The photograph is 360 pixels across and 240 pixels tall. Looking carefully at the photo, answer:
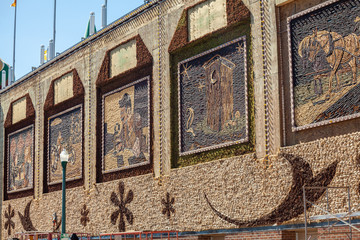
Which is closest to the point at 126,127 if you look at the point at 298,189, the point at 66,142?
the point at 66,142

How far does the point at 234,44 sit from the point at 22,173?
18833 mm

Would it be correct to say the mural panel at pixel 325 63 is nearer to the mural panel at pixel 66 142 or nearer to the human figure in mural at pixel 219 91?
the human figure in mural at pixel 219 91

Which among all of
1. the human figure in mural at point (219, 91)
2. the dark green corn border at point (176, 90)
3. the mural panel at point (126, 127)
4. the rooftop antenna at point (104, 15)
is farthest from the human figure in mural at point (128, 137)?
the rooftop antenna at point (104, 15)

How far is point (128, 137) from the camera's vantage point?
83.6 ft

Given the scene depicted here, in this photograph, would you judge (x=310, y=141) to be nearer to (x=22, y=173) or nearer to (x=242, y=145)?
(x=242, y=145)

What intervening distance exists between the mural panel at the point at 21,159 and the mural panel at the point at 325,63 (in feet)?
64.7

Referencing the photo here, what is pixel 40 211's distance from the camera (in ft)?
104

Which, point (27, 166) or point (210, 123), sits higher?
point (210, 123)

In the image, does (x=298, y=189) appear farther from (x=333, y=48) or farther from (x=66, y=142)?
(x=66, y=142)

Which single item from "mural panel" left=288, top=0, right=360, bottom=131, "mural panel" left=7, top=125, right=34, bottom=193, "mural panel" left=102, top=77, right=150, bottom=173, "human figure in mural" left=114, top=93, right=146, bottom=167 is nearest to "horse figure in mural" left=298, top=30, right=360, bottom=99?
"mural panel" left=288, top=0, right=360, bottom=131

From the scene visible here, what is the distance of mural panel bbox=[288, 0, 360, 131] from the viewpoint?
16.4 m

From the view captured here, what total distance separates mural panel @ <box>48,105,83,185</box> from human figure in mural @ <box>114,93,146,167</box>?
3.34 m

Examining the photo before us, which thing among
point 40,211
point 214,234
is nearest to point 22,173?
point 40,211

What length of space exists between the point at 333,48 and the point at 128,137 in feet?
36.5
